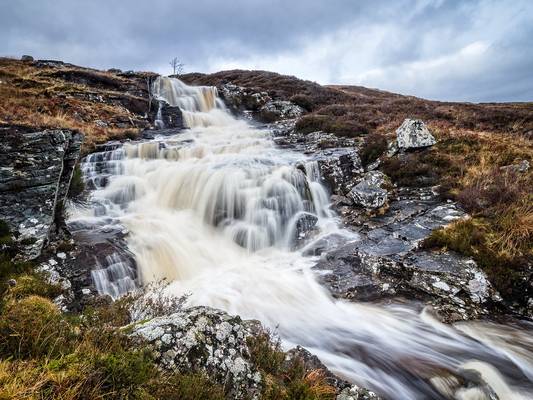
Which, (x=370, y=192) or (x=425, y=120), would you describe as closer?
(x=370, y=192)

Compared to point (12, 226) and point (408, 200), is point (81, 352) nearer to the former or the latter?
point (12, 226)

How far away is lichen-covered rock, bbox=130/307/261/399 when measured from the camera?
138 inches

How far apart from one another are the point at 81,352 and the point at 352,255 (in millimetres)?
7864

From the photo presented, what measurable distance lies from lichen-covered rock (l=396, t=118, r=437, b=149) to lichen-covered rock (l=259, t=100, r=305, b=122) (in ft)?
44.5

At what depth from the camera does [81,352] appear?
300 cm

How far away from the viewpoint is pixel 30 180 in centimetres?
731

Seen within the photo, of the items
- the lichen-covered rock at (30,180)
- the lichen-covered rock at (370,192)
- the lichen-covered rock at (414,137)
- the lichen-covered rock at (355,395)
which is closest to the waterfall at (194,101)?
the lichen-covered rock at (414,137)

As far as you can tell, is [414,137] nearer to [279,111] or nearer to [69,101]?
[279,111]

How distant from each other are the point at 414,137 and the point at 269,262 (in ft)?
29.2

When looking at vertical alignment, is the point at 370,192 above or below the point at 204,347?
above

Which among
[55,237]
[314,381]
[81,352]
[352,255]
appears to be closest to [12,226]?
[55,237]

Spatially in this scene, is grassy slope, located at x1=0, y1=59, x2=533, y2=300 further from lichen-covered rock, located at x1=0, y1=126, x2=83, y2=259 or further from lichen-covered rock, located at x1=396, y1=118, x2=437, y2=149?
lichen-covered rock, located at x1=0, y1=126, x2=83, y2=259

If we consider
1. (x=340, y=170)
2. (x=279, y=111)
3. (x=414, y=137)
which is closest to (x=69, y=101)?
(x=279, y=111)

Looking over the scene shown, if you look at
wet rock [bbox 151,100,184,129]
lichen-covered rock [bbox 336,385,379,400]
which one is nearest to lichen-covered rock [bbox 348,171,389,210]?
lichen-covered rock [bbox 336,385,379,400]
